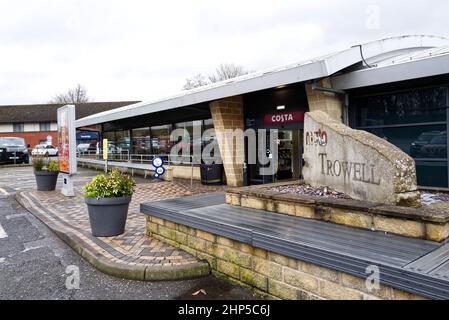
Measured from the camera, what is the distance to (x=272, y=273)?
3.49m

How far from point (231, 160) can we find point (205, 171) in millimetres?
1142

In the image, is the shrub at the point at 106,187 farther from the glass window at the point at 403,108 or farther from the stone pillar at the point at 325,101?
the glass window at the point at 403,108

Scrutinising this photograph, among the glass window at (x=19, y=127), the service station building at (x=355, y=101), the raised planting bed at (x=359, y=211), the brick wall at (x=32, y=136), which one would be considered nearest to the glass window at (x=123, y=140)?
the service station building at (x=355, y=101)

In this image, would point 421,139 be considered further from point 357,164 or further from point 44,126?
point 44,126

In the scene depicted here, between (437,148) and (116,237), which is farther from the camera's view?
(437,148)

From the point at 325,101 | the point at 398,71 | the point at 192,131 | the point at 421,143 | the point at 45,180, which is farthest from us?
the point at 192,131

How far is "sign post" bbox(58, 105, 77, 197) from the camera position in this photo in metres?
9.94

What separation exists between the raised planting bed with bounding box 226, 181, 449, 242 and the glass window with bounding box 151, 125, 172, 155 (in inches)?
446

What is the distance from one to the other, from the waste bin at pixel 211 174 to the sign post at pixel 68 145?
4179 mm

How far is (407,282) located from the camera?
8.21 ft

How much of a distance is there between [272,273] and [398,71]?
6.07 meters

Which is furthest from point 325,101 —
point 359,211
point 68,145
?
point 68,145
